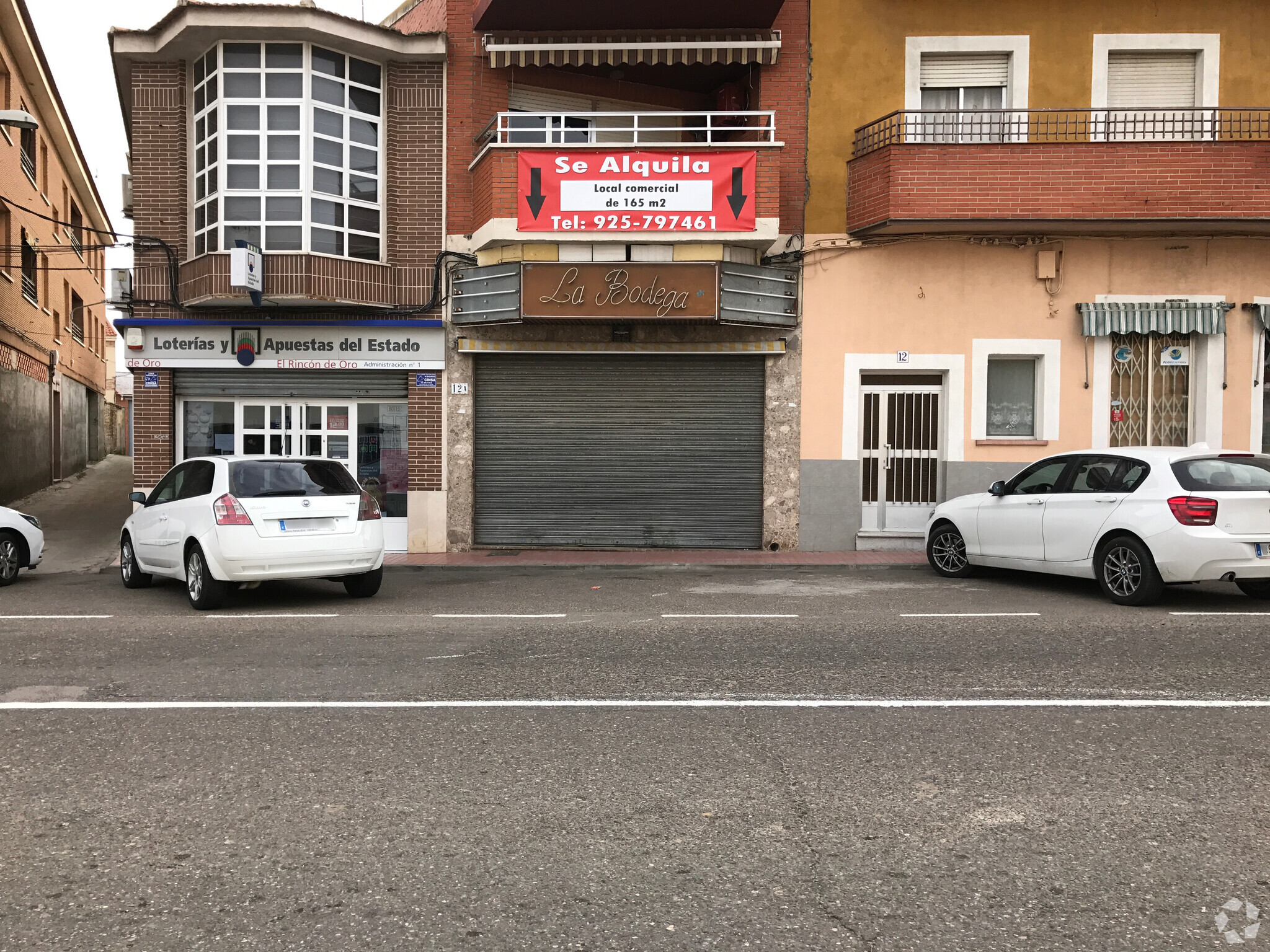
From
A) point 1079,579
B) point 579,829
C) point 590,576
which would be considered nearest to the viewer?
point 579,829

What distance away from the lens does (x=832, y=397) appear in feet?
50.4

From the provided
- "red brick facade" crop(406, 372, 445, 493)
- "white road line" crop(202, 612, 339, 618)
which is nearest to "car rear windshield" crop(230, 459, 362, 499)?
"white road line" crop(202, 612, 339, 618)

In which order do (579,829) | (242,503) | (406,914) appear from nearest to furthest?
1. (406,914)
2. (579,829)
3. (242,503)

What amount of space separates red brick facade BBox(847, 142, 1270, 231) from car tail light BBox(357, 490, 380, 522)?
327 inches

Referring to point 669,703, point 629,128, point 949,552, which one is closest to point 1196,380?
point 949,552

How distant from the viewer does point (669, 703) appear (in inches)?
227

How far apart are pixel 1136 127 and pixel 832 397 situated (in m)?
5.82

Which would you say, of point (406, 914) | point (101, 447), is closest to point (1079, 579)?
point (406, 914)

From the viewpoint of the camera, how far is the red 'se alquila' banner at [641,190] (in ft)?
47.0

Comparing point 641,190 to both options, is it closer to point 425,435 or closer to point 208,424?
point 425,435

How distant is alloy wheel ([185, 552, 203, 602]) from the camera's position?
31.7 feet

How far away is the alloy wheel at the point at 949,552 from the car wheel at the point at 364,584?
6.41 metres

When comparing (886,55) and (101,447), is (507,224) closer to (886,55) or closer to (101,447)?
(886,55)

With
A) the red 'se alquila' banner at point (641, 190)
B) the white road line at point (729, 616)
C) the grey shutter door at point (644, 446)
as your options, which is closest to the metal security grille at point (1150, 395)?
the grey shutter door at point (644, 446)
